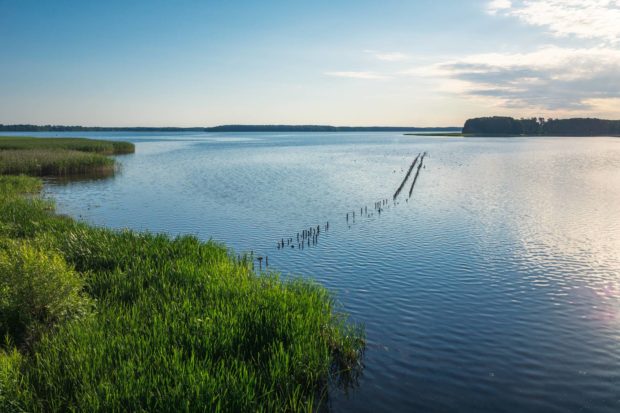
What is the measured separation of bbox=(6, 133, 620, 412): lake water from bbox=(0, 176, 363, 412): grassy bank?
6.22ft

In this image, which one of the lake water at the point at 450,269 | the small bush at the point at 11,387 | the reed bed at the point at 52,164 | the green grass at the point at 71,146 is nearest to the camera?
the small bush at the point at 11,387

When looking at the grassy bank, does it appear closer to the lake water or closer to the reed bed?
the lake water

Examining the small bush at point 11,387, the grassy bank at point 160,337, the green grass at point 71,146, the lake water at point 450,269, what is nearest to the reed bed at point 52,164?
the lake water at point 450,269

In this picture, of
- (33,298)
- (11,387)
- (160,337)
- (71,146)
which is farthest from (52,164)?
(11,387)

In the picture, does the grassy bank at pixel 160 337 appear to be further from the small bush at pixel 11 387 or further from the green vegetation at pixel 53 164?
the green vegetation at pixel 53 164

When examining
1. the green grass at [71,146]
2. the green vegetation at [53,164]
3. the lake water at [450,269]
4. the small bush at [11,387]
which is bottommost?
the lake water at [450,269]

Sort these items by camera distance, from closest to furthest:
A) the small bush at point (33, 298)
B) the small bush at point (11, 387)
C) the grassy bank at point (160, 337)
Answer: the small bush at point (11, 387) < the grassy bank at point (160, 337) < the small bush at point (33, 298)

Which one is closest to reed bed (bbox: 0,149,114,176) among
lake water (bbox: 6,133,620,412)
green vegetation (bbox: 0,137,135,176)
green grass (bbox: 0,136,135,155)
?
green vegetation (bbox: 0,137,135,176)

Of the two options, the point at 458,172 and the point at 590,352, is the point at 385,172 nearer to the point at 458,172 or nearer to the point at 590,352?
Answer: the point at 458,172

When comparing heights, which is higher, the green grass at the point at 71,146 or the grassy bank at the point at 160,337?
the green grass at the point at 71,146

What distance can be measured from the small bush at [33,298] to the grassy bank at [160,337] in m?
0.03

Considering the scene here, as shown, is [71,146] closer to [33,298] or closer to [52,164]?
[52,164]

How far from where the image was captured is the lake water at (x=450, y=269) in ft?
44.5

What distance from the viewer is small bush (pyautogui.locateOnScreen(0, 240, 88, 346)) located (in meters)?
13.9
